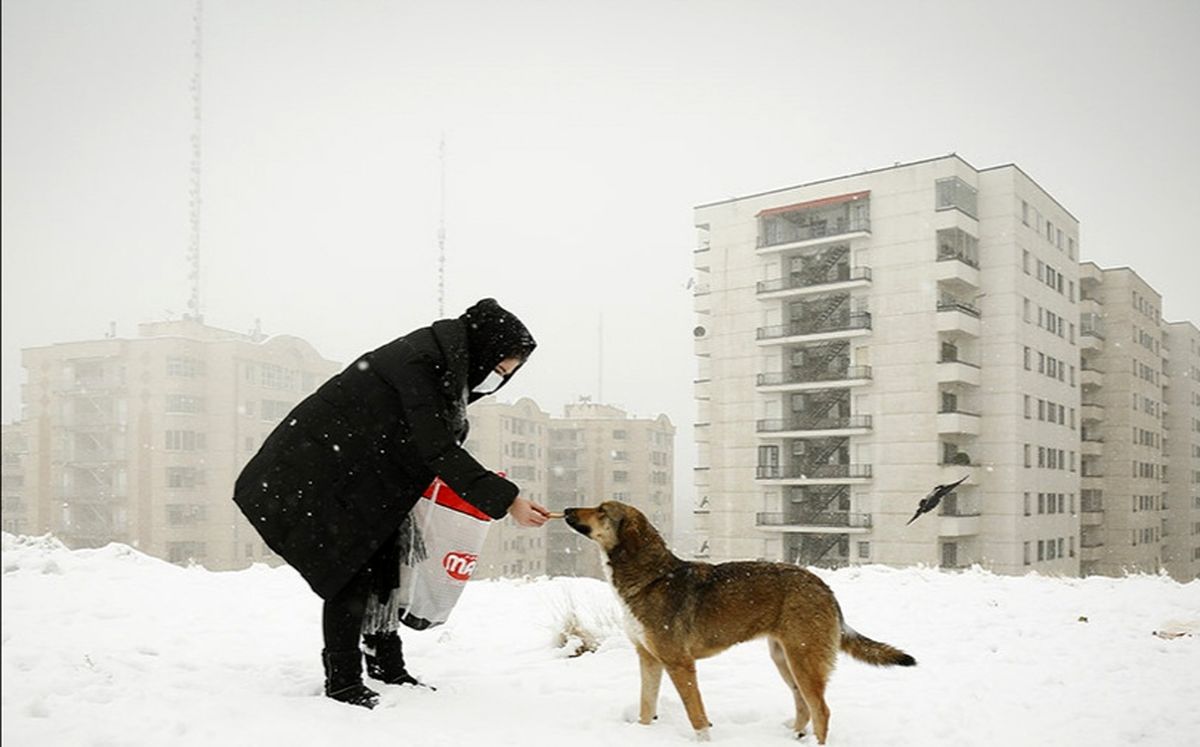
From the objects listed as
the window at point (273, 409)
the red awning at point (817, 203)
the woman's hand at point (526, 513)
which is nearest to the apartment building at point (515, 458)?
the window at point (273, 409)

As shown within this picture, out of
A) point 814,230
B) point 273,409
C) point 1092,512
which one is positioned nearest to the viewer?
point 814,230

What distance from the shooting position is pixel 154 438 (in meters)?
42.7

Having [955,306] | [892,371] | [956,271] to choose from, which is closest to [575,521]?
[892,371]

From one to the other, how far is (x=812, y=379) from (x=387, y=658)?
124 feet

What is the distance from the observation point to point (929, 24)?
10250 mm

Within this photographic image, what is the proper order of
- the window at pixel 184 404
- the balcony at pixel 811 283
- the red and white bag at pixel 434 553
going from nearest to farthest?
1. the red and white bag at pixel 434 553
2. the balcony at pixel 811 283
3. the window at pixel 184 404

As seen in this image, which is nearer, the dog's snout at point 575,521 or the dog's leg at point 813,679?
the dog's leg at point 813,679

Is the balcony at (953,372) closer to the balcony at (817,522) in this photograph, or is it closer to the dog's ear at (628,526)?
the balcony at (817,522)

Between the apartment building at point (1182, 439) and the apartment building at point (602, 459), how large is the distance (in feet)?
129

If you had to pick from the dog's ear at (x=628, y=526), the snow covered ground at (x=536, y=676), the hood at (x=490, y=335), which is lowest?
the snow covered ground at (x=536, y=676)

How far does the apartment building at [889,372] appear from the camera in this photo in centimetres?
3672

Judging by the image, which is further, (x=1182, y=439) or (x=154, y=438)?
(x=1182, y=439)

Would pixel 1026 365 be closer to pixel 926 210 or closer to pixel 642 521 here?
pixel 926 210

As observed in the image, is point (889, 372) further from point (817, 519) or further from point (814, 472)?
point (817, 519)
